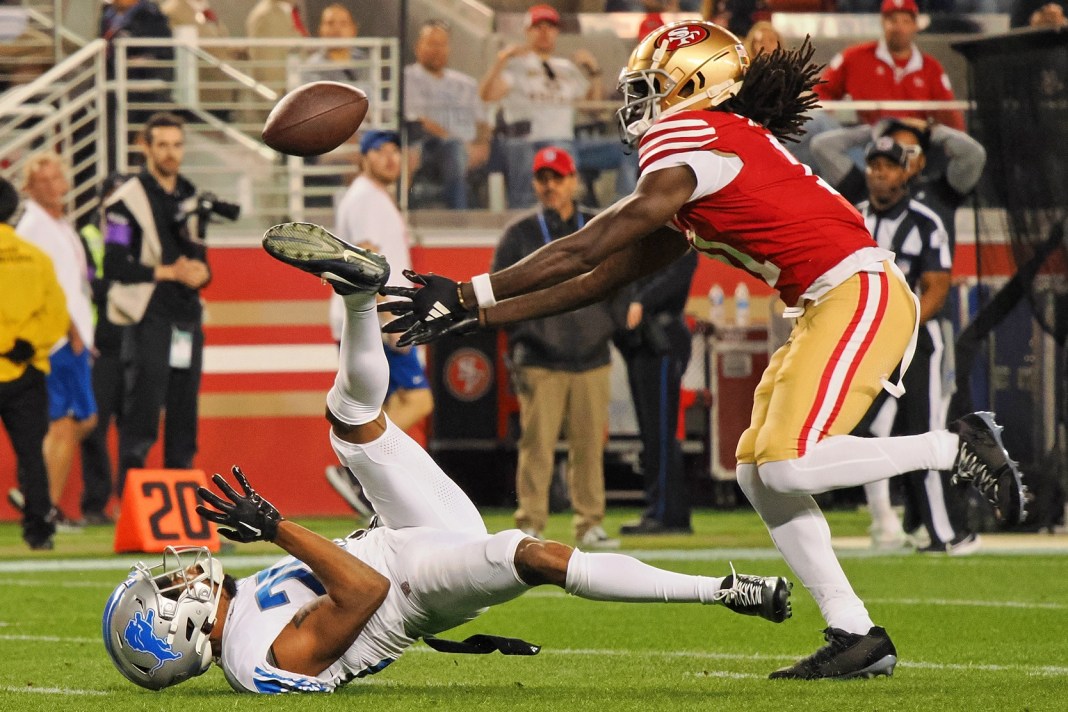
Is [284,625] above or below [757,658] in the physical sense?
above

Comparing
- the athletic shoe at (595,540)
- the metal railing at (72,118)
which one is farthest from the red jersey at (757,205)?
the metal railing at (72,118)

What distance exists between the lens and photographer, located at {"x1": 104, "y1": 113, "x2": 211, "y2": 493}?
30.3 feet

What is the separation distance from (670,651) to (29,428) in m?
4.64

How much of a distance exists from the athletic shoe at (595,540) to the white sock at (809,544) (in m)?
4.02

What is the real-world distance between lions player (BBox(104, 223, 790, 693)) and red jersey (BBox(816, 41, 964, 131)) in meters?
7.88

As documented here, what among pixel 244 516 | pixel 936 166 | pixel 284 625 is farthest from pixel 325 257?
pixel 936 166

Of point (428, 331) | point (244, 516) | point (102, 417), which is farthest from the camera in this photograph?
point (102, 417)

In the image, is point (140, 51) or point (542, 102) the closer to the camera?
point (542, 102)

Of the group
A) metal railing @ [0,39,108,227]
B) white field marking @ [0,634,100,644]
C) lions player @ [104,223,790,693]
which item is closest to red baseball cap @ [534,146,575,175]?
white field marking @ [0,634,100,644]

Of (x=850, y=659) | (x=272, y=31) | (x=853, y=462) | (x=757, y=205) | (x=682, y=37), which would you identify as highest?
(x=272, y=31)

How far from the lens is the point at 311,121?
18.0 feet

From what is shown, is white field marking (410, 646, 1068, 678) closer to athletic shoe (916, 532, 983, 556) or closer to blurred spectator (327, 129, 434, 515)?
athletic shoe (916, 532, 983, 556)

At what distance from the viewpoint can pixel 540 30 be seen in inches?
495

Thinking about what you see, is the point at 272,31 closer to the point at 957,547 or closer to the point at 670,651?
the point at 957,547
